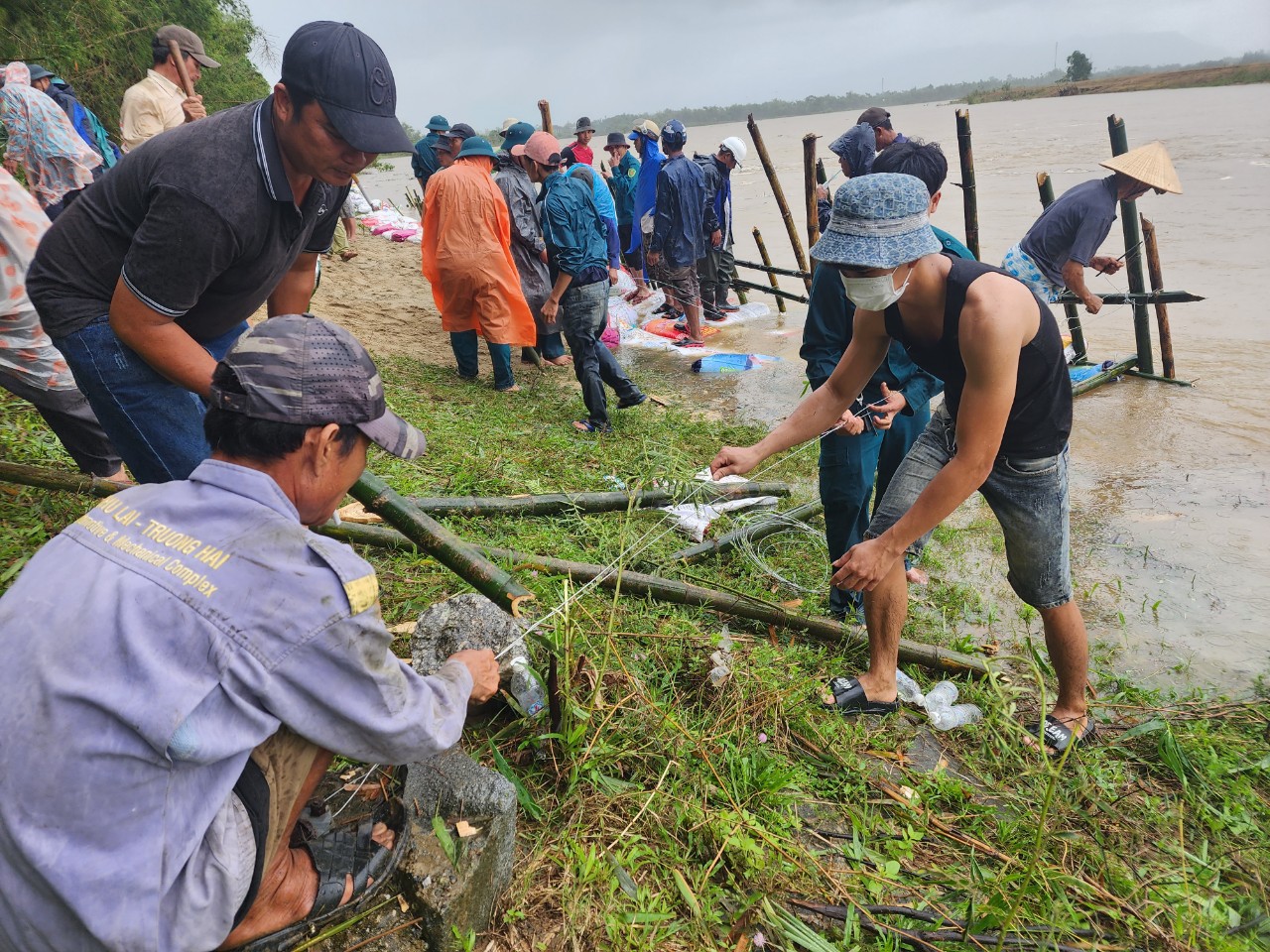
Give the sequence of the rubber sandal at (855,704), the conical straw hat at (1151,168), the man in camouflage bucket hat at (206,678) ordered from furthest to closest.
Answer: the conical straw hat at (1151,168) → the rubber sandal at (855,704) → the man in camouflage bucket hat at (206,678)

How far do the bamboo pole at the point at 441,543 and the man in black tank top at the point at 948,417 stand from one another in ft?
3.01

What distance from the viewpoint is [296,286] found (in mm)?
2891

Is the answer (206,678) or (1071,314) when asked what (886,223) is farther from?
(1071,314)

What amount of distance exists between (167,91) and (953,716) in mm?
6281

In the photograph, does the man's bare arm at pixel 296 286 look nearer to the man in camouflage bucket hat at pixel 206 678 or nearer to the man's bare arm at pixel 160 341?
the man's bare arm at pixel 160 341

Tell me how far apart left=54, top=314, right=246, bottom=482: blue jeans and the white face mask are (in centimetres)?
204

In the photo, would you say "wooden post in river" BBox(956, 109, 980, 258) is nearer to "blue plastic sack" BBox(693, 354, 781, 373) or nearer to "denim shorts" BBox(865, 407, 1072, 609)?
"blue plastic sack" BBox(693, 354, 781, 373)

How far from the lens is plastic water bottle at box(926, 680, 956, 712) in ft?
9.69

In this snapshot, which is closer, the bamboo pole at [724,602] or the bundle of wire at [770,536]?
the bamboo pole at [724,602]

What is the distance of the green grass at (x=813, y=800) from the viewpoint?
192 centimetres

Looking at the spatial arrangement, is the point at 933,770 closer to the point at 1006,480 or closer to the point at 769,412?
the point at 1006,480

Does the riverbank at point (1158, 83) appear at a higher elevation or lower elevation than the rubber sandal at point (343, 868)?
higher

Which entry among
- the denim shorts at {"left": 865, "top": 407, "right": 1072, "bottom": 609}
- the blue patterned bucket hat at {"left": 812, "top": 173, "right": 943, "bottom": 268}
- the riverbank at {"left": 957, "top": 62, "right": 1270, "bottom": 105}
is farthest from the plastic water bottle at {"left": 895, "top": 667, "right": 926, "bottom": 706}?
the riverbank at {"left": 957, "top": 62, "right": 1270, "bottom": 105}

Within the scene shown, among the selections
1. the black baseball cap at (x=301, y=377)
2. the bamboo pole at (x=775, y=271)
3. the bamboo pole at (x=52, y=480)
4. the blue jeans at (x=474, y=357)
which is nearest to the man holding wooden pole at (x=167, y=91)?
the blue jeans at (x=474, y=357)
